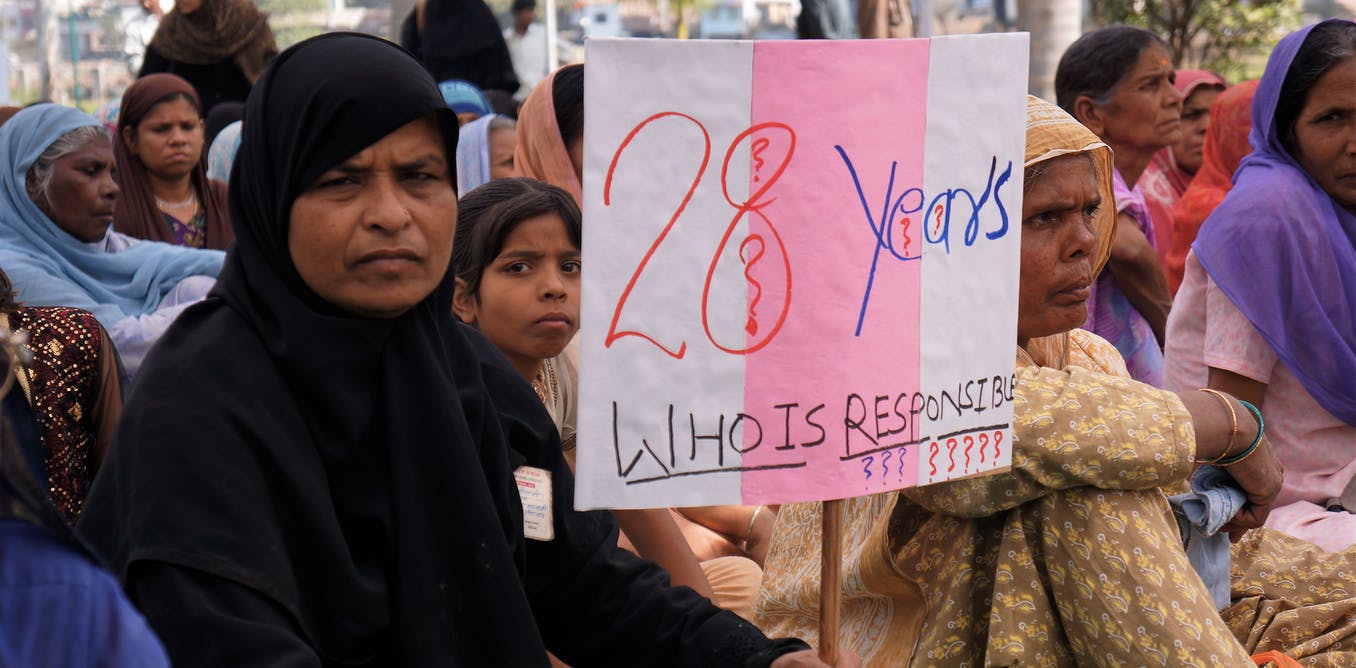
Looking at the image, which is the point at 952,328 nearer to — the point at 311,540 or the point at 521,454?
the point at 521,454

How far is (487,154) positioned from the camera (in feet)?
18.7

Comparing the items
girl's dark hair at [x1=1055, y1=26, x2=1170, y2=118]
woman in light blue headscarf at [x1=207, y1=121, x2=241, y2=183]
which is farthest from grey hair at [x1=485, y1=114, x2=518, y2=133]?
girl's dark hair at [x1=1055, y1=26, x2=1170, y2=118]

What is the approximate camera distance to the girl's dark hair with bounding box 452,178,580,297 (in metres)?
3.13

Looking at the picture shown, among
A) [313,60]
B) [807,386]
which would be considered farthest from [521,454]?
[313,60]

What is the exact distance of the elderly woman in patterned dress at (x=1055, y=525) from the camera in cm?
233

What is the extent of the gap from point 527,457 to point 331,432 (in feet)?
1.31

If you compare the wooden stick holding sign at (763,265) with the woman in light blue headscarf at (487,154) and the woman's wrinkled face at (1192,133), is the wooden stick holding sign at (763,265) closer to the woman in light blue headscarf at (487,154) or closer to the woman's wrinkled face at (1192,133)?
the woman in light blue headscarf at (487,154)

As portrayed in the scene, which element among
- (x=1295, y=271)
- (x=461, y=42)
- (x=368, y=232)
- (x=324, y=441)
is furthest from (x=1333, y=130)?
(x=461, y=42)

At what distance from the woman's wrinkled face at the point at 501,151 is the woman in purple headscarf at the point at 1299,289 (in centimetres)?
272

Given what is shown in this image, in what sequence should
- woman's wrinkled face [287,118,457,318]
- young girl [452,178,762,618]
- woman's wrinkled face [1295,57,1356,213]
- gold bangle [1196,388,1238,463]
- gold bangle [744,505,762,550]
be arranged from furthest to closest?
1. gold bangle [744,505,762,550]
2. woman's wrinkled face [1295,57,1356,213]
3. young girl [452,178,762,618]
4. gold bangle [1196,388,1238,463]
5. woman's wrinkled face [287,118,457,318]

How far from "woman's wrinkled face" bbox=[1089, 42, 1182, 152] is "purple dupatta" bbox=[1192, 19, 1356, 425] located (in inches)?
63.1

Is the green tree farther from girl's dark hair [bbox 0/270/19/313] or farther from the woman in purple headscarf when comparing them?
girl's dark hair [bbox 0/270/19/313]

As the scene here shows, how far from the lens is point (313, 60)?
6.62 feet

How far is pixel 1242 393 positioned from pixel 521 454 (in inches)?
86.5
